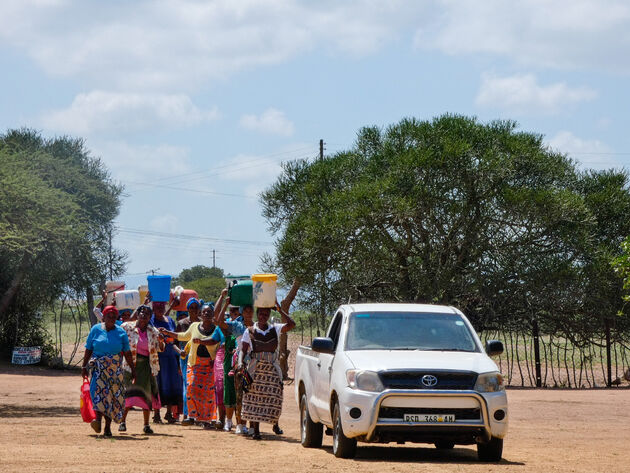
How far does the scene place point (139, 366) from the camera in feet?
50.0

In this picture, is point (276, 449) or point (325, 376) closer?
point (325, 376)

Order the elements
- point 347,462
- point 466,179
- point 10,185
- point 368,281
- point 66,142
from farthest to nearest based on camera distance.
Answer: point 66,142, point 368,281, point 466,179, point 10,185, point 347,462

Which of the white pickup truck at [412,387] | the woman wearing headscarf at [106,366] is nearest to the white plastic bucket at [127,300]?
the woman wearing headscarf at [106,366]

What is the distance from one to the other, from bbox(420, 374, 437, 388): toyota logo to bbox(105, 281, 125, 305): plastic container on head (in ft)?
23.2

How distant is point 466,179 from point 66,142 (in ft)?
66.3

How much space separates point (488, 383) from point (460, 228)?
17.4 metres

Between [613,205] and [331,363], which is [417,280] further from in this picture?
[331,363]

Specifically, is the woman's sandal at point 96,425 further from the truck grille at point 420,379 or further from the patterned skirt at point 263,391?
the truck grille at point 420,379

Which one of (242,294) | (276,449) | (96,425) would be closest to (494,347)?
(276,449)

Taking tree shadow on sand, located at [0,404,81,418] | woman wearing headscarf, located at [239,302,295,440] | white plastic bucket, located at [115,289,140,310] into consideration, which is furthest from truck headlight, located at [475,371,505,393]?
tree shadow on sand, located at [0,404,81,418]

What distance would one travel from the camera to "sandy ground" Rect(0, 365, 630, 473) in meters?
10.2

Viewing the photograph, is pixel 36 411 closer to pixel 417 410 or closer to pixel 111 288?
pixel 111 288

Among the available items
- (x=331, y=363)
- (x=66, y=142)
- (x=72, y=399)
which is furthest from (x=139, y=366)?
(x=66, y=142)

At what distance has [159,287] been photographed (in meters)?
15.9
